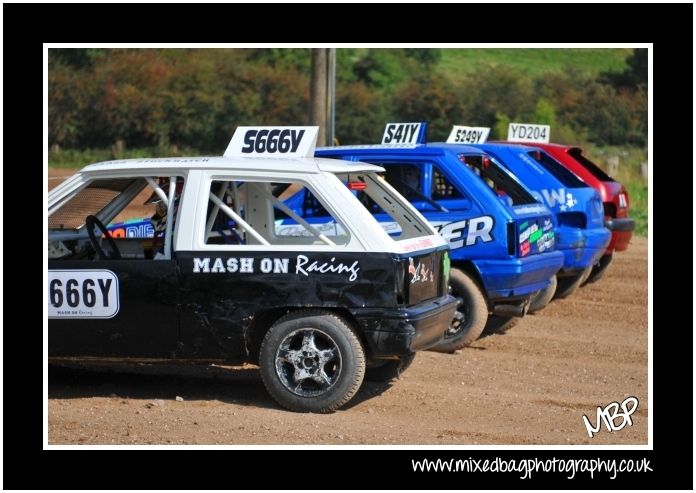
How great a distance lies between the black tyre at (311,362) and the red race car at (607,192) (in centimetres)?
645

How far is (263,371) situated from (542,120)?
101ft

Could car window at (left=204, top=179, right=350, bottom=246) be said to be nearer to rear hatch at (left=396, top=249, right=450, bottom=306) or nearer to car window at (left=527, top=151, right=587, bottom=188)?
rear hatch at (left=396, top=249, right=450, bottom=306)

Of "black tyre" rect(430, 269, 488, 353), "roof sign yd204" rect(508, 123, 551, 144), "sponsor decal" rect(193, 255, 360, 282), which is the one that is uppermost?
"roof sign yd204" rect(508, 123, 551, 144)

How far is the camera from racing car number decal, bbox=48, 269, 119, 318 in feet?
25.2

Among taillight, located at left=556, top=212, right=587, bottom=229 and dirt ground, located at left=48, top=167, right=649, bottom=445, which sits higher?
taillight, located at left=556, top=212, right=587, bottom=229

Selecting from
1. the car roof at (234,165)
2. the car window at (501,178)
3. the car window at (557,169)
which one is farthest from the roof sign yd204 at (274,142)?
the car window at (557,169)

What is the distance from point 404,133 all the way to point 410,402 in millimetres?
4537

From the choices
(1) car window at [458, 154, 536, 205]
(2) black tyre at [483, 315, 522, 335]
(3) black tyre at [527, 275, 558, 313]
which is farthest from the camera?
(3) black tyre at [527, 275, 558, 313]

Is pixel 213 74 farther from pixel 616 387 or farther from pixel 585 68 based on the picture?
pixel 616 387

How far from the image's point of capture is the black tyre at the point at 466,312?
32.6 feet

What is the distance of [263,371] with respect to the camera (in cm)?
766

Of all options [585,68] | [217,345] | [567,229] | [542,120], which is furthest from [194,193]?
[585,68]

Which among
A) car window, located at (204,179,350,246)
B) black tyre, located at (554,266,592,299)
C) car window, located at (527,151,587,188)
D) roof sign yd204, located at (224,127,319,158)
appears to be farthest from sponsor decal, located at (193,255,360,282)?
black tyre, located at (554,266,592,299)

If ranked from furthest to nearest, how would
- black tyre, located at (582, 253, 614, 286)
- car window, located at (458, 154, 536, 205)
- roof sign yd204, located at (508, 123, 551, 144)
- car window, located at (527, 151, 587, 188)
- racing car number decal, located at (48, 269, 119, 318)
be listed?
roof sign yd204, located at (508, 123, 551, 144) < black tyre, located at (582, 253, 614, 286) < car window, located at (527, 151, 587, 188) < car window, located at (458, 154, 536, 205) < racing car number decal, located at (48, 269, 119, 318)
